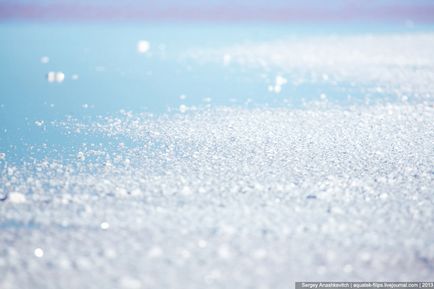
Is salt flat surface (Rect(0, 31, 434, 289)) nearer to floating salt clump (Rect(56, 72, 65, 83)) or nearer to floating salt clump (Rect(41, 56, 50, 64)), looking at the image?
floating salt clump (Rect(56, 72, 65, 83))

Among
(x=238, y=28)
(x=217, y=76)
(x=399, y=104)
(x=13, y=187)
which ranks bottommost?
(x=13, y=187)

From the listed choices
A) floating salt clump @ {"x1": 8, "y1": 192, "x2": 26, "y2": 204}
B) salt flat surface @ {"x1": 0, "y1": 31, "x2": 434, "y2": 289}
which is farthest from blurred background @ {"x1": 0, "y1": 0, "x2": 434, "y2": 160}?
floating salt clump @ {"x1": 8, "y1": 192, "x2": 26, "y2": 204}

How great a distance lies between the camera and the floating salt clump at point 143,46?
232 inches

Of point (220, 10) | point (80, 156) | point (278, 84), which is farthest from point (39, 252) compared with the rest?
point (220, 10)

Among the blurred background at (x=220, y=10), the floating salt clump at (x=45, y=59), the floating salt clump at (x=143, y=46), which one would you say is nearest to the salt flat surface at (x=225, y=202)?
the floating salt clump at (x=45, y=59)

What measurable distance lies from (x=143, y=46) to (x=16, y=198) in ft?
13.7

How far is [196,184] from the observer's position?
7.63ft

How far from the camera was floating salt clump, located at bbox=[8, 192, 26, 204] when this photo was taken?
7.04 ft

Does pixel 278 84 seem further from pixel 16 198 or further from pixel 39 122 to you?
pixel 16 198

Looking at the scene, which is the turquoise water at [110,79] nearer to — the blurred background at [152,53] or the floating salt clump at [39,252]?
the blurred background at [152,53]

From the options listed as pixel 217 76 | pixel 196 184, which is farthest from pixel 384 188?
pixel 217 76

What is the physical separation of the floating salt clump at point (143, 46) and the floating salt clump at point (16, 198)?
3.89 m

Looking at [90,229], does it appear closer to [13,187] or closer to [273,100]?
[13,187]

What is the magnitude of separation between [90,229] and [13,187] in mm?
590
